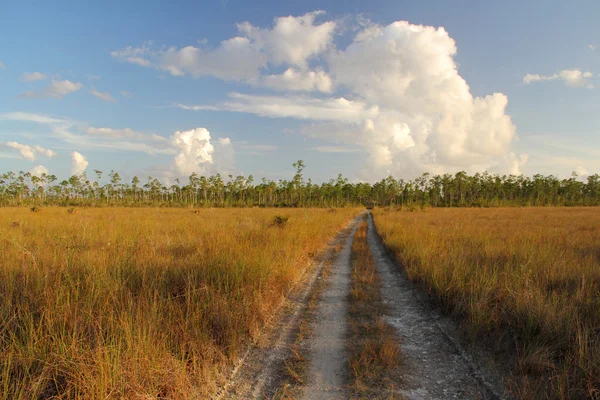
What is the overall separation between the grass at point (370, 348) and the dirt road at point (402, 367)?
0.10 m

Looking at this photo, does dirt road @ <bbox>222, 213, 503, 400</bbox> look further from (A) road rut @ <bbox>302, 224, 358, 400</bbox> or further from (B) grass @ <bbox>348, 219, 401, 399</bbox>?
(B) grass @ <bbox>348, 219, 401, 399</bbox>

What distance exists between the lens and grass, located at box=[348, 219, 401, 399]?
3.02 meters

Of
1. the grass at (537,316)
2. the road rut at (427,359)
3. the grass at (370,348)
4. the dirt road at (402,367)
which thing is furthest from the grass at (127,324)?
the grass at (537,316)

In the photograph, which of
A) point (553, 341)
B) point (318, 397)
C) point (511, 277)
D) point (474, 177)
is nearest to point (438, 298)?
point (511, 277)

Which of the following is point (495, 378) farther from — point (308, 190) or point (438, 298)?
point (308, 190)

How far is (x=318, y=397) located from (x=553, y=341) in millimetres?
3035

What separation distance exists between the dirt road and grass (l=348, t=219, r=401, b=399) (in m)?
0.10

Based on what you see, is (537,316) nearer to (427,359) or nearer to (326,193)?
(427,359)

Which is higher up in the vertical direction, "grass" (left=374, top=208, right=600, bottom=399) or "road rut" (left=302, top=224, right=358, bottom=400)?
"grass" (left=374, top=208, right=600, bottom=399)

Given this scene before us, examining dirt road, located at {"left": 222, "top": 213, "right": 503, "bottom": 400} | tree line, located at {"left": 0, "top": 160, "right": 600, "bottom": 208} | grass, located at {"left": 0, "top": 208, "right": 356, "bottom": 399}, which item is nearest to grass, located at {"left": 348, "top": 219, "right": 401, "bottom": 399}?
dirt road, located at {"left": 222, "top": 213, "right": 503, "bottom": 400}

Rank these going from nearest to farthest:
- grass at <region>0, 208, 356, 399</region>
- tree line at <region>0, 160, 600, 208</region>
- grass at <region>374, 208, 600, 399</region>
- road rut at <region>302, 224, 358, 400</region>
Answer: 1. grass at <region>0, 208, 356, 399</region>
2. grass at <region>374, 208, 600, 399</region>
3. road rut at <region>302, 224, 358, 400</region>
4. tree line at <region>0, 160, 600, 208</region>

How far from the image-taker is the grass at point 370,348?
3016 mm

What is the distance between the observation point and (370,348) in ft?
12.1

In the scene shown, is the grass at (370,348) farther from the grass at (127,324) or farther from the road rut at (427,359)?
the grass at (127,324)
